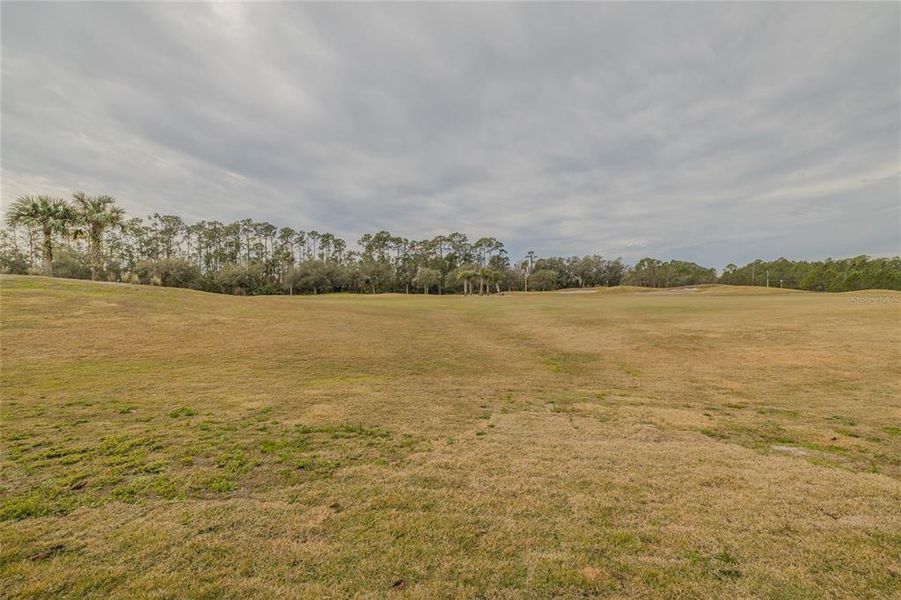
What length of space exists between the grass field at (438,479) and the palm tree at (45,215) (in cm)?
3203

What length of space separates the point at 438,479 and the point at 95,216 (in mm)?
49745

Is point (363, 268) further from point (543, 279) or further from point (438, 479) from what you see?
point (438, 479)

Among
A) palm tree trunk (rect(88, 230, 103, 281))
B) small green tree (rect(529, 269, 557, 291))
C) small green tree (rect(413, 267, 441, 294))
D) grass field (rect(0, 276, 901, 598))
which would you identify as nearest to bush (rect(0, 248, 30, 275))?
palm tree trunk (rect(88, 230, 103, 281))

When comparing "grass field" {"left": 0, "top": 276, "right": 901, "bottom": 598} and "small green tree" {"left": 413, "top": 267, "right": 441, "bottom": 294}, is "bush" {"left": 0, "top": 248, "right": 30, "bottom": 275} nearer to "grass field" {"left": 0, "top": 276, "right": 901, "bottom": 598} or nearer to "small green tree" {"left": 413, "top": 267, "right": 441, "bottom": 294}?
"small green tree" {"left": 413, "top": 267, "right": 441, "bottom": 294}

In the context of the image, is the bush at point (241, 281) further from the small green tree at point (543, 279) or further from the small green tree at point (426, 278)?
the small green tree at point (543, 279)

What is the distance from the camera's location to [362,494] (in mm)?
4941

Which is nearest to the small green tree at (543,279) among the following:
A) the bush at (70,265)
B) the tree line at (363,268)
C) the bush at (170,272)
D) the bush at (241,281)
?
the tree line at (363,268)

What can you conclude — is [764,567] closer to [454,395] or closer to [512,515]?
[512,515]

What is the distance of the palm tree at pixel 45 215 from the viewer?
34656mm

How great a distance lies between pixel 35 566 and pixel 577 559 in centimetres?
512

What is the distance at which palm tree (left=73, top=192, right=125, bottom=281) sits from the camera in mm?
37500

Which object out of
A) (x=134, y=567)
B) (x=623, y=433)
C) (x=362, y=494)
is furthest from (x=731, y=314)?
(x=134, y=567)

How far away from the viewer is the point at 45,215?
35531 millimetres

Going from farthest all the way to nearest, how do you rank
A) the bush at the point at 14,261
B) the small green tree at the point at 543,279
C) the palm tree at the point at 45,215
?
Result: 1. the small green tree at the point at 543,279
2. the bush at the point at 14,261
3. the palm tree at the point at 45,215
